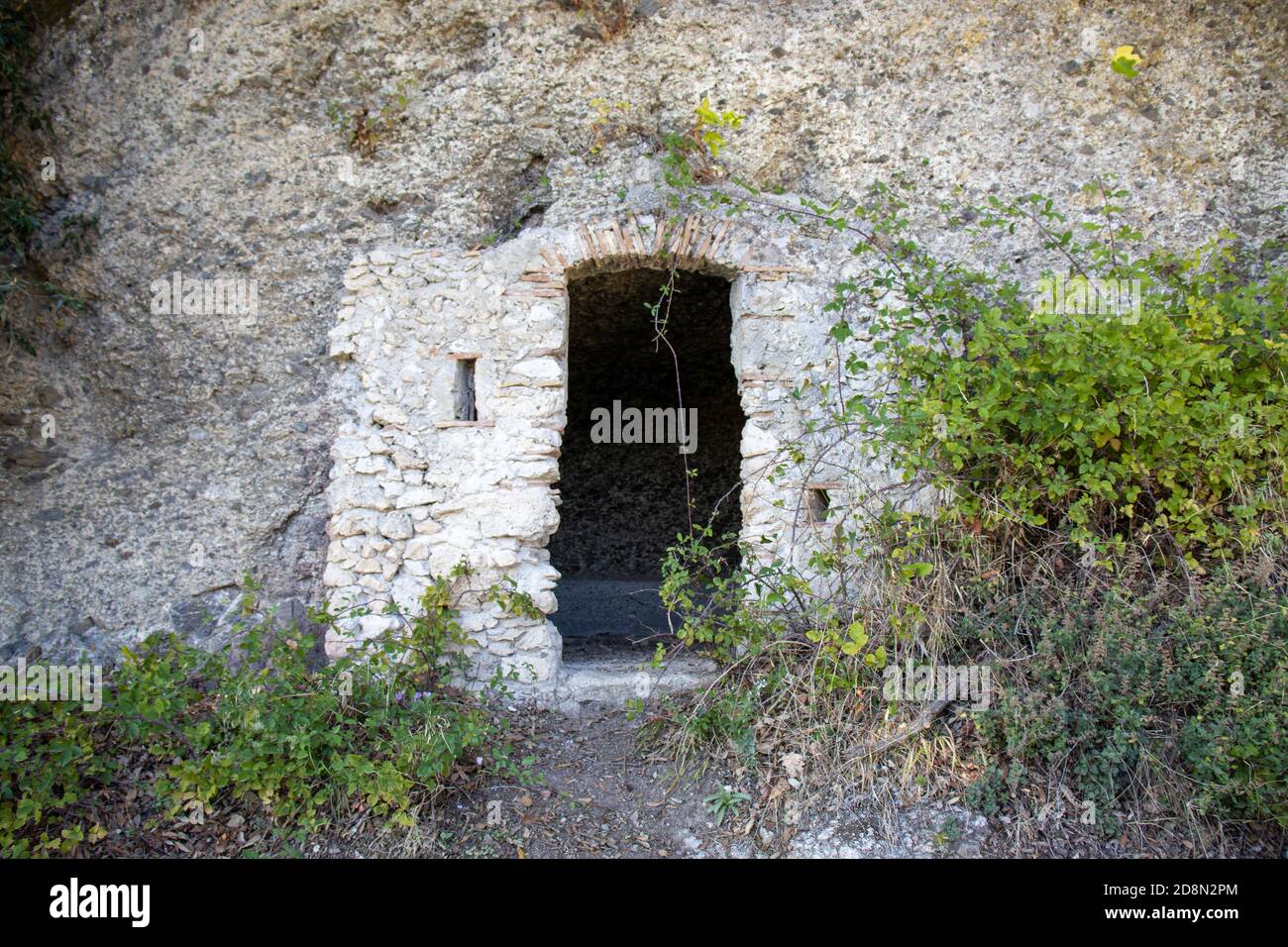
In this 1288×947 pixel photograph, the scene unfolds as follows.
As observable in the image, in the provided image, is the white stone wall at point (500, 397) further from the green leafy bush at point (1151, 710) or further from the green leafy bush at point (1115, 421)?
the green leafy bush at point (1151, 710)

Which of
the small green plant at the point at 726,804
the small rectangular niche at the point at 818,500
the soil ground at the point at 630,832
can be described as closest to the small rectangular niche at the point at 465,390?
the small rectangular niche at the point at 818,500

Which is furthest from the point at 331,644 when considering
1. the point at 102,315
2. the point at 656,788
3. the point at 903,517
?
the point at 903,517

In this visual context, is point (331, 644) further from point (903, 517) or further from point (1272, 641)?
point (1272, 641)

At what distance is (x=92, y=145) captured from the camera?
4816 millimetres

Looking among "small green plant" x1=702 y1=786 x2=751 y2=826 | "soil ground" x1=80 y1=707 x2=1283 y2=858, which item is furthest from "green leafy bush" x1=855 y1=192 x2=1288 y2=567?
"small green plant" x1=702 y1=786 x2=751 y2=826

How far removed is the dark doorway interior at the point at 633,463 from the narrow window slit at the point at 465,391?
3.34m

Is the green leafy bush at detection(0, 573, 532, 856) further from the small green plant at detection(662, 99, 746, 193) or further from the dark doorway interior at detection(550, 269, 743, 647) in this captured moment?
the dark doorway interior at detection(550, 269, 743, 647)

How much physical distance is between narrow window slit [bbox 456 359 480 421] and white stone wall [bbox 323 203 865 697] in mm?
54

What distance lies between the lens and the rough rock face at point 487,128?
15.7ft

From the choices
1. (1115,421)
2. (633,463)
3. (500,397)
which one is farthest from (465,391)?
(633,463)

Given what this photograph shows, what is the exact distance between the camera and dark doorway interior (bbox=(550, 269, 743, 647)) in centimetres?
830

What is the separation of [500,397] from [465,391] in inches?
9.6

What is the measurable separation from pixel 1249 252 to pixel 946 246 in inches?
62.3

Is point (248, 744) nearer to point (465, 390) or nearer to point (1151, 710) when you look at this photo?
point (465, 390)
